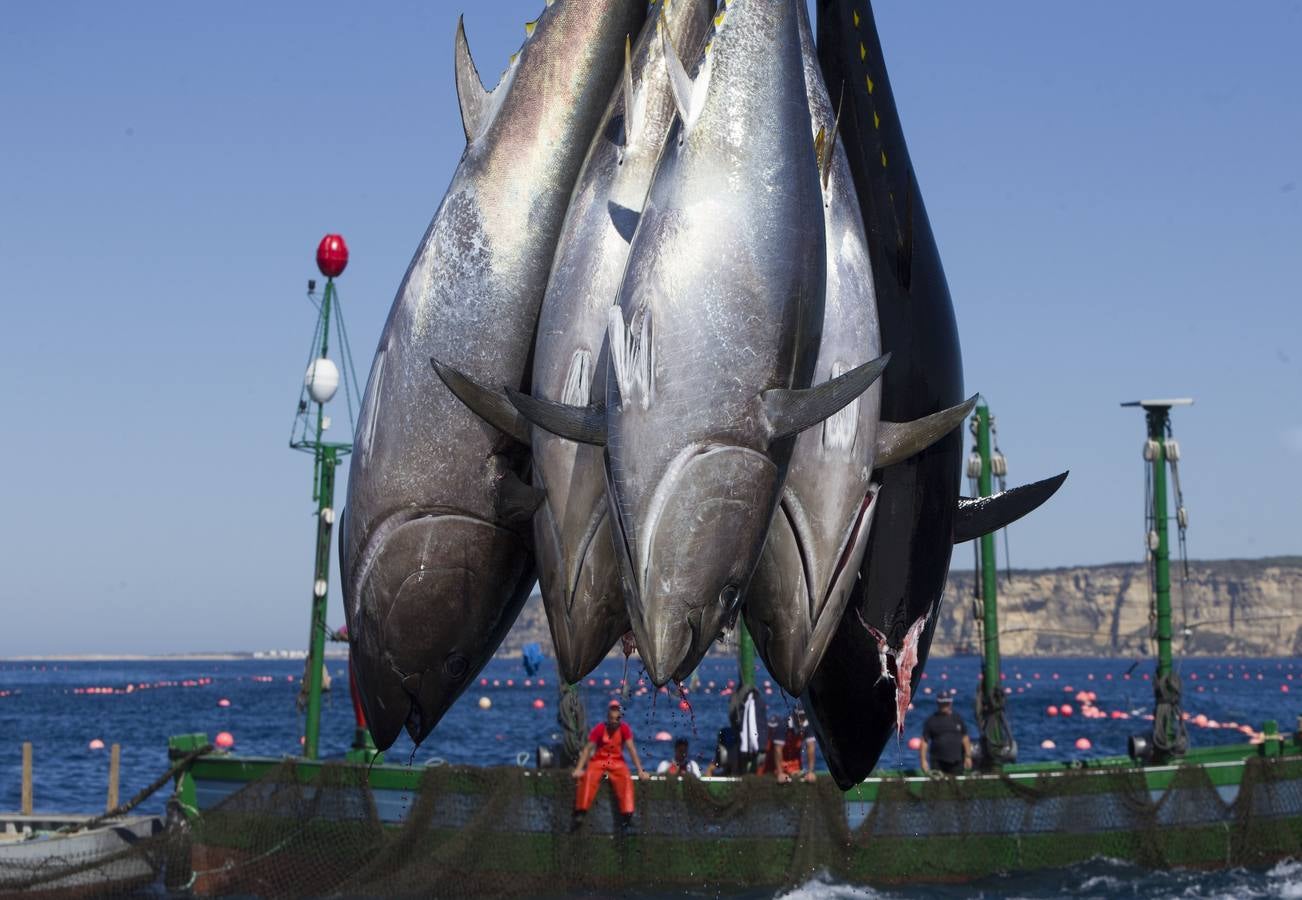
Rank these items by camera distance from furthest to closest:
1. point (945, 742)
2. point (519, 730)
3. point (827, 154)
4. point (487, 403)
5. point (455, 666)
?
point (519, 730), point (945, 742), point (455, 666), point (827, 154), point (487, 403)

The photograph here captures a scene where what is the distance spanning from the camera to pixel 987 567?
26109 millimetres

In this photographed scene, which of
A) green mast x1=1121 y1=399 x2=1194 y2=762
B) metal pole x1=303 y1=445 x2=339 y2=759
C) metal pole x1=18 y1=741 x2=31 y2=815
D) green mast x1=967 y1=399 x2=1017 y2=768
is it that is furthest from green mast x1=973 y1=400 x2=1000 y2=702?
metal pole x1=18 y1=741 x2=31 y2=815

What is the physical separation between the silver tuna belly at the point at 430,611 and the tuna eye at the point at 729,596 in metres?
0.85

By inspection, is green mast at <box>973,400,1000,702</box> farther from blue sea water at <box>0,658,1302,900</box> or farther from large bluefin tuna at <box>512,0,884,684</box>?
large bluefin tuna at <box>512,0,884,684</box>

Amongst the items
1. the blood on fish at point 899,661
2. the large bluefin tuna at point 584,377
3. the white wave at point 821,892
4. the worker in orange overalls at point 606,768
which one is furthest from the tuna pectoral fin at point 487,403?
the white wave at point 821,892

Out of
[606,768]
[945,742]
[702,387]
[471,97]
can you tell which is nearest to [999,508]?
[702,387]

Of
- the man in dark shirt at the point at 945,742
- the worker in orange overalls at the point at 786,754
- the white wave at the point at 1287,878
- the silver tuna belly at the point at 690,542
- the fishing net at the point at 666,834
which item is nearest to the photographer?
the silver tuna belly at the point at 690,542

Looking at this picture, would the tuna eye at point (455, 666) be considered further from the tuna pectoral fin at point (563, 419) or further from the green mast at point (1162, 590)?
the green mast at point (1162, 590)

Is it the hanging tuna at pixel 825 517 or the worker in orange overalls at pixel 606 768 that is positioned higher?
the hanging tuna at pixel 825 517

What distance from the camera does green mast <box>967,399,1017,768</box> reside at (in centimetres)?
2320

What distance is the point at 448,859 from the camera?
56.5 feet

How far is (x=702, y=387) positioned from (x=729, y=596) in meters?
0.52

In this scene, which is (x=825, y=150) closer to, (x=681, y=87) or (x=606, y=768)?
→ (x=681, y=87)

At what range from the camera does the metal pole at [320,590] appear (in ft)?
68.1
